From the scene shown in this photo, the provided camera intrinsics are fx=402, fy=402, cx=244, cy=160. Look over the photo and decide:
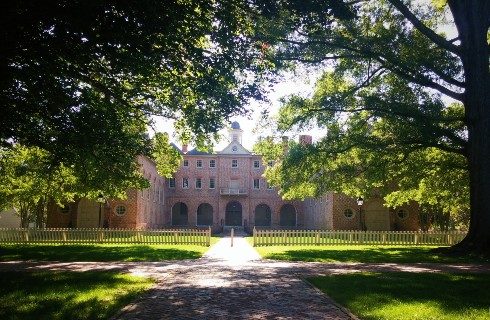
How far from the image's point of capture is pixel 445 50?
18016 millimetres

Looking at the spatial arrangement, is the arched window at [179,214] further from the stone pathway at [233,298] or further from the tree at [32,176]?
the stone pathway at [233,298]

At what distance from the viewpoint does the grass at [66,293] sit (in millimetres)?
6977

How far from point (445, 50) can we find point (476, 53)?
1546 mm

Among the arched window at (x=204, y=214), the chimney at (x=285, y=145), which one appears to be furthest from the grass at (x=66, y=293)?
the arched window at (x=204, y=214)

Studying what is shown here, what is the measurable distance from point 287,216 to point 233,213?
7376 mm

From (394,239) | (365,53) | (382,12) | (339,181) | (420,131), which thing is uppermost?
(382,12)

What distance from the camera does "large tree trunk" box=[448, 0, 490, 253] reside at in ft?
53.6

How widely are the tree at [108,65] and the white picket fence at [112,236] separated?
23.8 ft

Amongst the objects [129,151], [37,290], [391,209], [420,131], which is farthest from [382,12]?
[391,209]

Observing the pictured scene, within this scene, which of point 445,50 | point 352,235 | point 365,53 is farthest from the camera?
point 352,235

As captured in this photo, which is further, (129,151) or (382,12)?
(382,12)

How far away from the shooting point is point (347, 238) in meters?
23.5

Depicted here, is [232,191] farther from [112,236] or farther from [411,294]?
[411,294]

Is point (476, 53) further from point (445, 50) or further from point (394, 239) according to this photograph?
point (394, 239)
